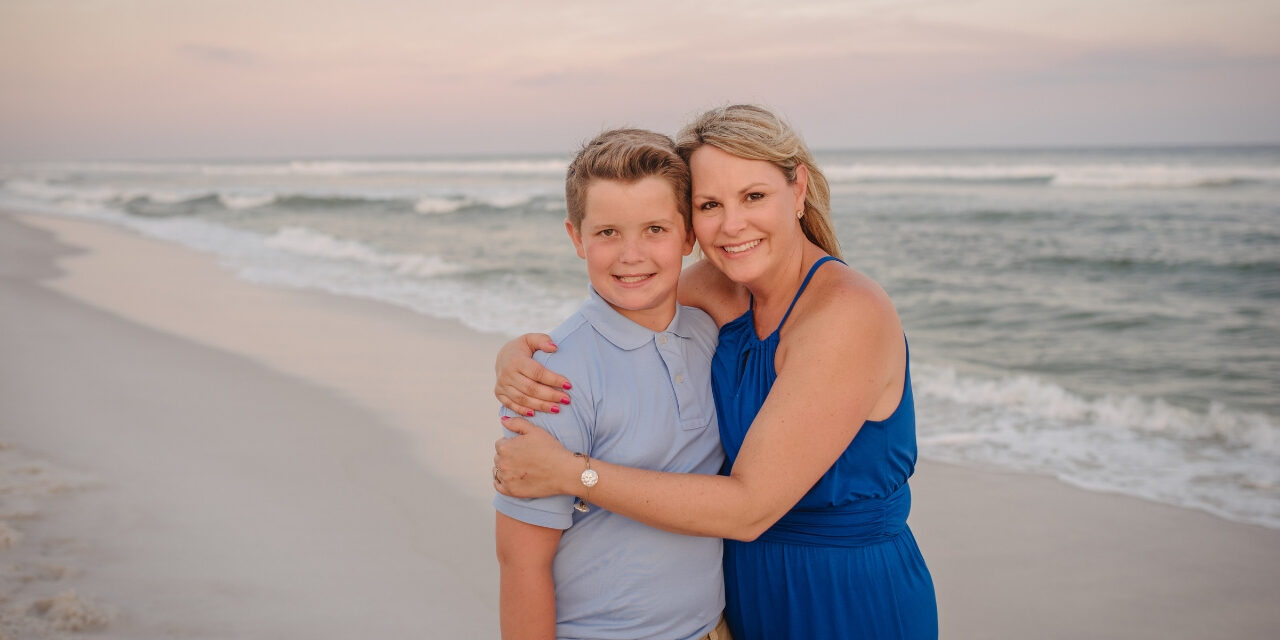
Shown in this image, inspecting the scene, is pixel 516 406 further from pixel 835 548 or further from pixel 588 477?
pixel 835 548

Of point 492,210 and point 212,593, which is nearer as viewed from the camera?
point 212,593

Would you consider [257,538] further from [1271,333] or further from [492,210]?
[492,210]

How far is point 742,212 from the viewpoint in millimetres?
2646

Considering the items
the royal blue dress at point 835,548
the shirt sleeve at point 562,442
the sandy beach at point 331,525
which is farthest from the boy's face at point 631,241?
the sandy beach at point 331,525

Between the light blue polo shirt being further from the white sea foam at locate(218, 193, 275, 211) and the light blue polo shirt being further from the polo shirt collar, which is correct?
the white sea foam at locate(218, 193, 275, 211)

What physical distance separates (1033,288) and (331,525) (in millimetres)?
11684

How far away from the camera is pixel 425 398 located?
6996 mm

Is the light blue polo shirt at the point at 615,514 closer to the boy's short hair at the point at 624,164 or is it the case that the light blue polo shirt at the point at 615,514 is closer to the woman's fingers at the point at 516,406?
the woman's fingers at the point at 516,406

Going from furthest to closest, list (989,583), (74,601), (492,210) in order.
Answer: (492,210), (989,583), (74,601)

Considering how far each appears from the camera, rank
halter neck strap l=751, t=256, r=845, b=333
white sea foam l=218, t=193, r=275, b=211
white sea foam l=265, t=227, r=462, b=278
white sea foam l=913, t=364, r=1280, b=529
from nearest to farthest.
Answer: halter neck strap l=751, t=256, r=845, b=333 < white sea foam l=913, t=364, r=1280, b=529 < white sea foam l=265, t=227, r=462, b=278 < white sea foam l=218, t=193, r=275, b=211

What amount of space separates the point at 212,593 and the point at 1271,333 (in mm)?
11390

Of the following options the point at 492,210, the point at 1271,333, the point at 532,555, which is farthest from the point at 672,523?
the point at 492,210

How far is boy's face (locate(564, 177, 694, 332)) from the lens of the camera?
240 cm

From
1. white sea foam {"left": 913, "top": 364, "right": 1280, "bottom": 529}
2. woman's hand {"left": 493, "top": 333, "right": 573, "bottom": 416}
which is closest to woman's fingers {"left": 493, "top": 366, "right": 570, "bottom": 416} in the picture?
woman's hand {"left": 493, "top": 333, "right": 573, "bottom": 416}
